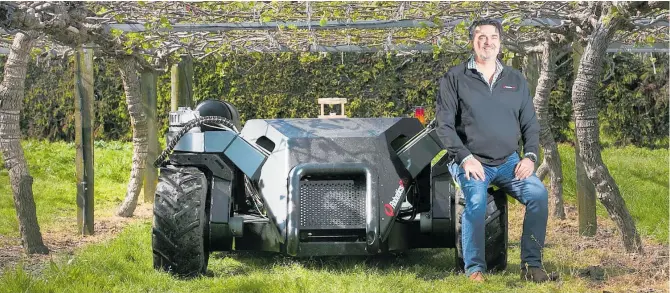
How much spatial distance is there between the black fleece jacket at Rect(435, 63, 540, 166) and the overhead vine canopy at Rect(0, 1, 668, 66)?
1295mm

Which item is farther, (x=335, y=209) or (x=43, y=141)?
(x=43, y=141)

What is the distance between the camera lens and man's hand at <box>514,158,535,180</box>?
5.70 metres

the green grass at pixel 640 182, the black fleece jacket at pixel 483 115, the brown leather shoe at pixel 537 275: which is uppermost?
the black fleece jacket at pixel 483 115

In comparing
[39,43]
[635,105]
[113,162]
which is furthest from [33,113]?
[635,105]

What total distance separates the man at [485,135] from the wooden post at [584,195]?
2.57m

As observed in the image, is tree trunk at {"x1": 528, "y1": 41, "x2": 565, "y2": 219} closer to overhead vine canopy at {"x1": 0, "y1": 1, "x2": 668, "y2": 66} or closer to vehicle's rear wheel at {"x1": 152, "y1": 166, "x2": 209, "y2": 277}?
overhead vine canopy at {"x1": 0, "y1": 1, "x2": 668, "y2": 66}

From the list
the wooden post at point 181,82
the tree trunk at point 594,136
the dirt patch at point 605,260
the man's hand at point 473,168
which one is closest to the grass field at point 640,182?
the dirt patch at point 605,260

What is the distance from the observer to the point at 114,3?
895 centimetres

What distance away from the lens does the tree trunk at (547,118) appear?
9508 millimetres

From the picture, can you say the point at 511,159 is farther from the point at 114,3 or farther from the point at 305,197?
the point at 114,3

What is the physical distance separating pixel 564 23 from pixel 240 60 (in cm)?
817

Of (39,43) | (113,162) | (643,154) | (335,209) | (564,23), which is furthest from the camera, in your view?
(643,154)

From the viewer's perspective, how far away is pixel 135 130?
35.5 ft

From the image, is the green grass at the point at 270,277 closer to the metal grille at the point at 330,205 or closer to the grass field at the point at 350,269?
the grass field at the point at 350,269
